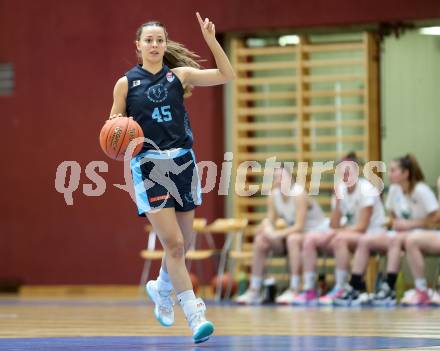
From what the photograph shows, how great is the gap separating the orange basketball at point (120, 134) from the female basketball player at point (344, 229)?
178 inches

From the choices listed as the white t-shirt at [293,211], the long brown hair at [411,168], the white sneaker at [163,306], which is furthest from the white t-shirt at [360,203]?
the white sneaker at [163,306]

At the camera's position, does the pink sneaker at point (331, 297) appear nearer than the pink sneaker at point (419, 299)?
No

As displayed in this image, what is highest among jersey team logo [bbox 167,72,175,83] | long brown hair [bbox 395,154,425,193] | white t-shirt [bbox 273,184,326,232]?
jersey team logo [bbox 167,72,175,83]

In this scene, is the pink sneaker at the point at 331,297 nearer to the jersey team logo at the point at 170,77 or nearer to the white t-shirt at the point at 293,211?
the white t-shirt at the point at 293,211

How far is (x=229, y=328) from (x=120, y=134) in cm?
183

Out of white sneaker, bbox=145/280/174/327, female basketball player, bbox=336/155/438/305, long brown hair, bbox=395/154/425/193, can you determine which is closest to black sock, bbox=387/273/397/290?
female basketball player, bbox=336/155/438/305

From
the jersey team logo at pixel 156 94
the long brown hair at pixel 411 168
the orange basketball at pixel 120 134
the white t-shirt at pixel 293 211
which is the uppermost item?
the jersey team logo at pixel 156 94

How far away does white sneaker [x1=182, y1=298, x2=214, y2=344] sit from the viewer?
5.31 metres

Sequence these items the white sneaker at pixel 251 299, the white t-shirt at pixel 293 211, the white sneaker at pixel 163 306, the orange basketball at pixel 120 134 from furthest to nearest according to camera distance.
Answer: the white t-shirt at pixel 293 211 < the white sneaker at pixel 251 299 < the white sneaker at pixel 163 306 < the orange basketball at pixel 120 134

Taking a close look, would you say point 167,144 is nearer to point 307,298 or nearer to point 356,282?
point 356,282

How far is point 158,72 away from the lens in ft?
19.0

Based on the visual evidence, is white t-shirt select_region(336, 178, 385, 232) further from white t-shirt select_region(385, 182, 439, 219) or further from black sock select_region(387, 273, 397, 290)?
black sock select_region(387, 273, 397, 290)

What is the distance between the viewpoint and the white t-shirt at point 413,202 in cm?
940

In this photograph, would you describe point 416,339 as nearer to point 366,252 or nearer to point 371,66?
point 366,252
